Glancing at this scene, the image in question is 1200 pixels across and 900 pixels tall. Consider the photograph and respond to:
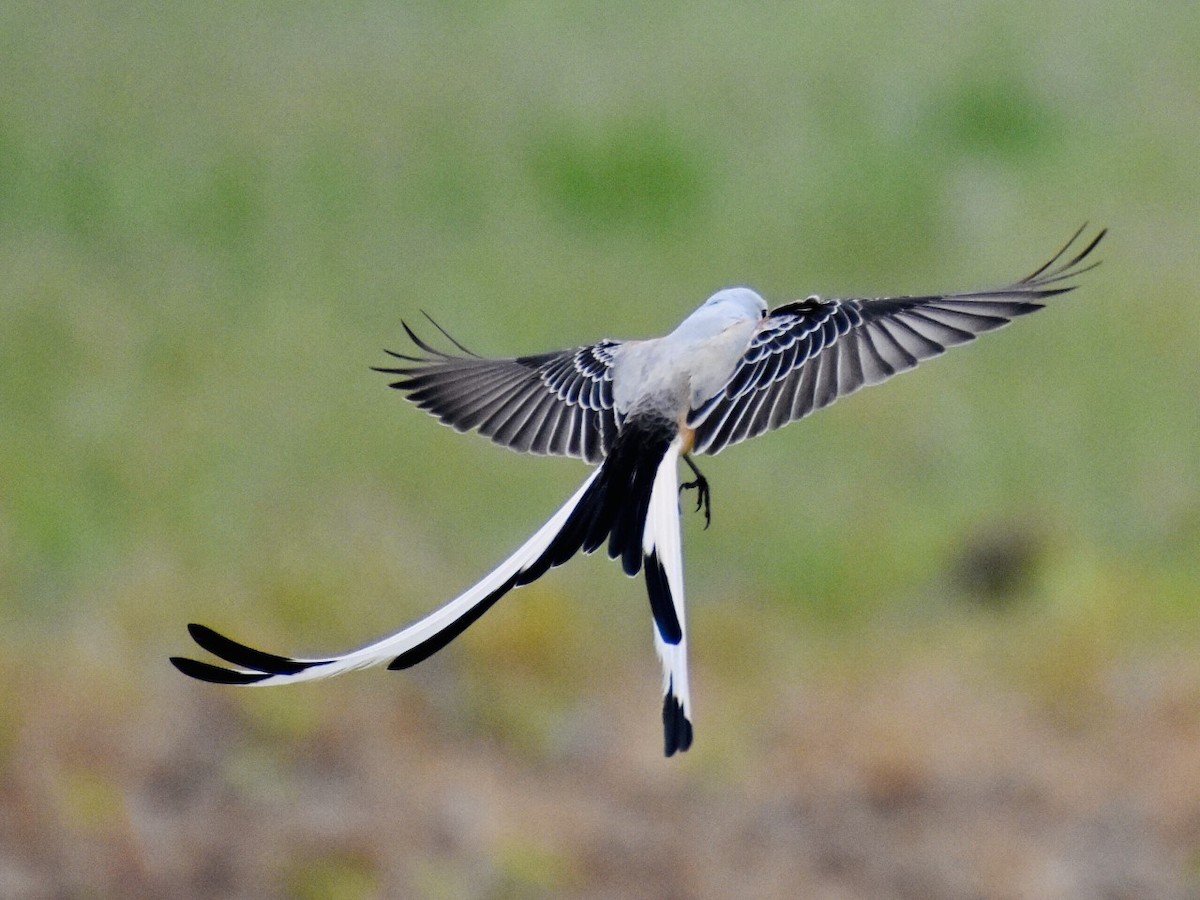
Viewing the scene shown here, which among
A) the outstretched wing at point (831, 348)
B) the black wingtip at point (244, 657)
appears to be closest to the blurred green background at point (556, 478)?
the outstretched wing at point (831, 348)

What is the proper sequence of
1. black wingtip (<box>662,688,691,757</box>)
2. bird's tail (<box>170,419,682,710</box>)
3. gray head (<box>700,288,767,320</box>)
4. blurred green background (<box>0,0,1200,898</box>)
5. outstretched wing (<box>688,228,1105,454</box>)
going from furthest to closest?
1. blurred green background (<box>0,0,1200,898</box>)
2. gray head (<box>700,288,767,320</box>)
3. outstretched wing (<box>688,228,1105,454</box>)
4. bird's tail (<box>170,419,682,710</box>)
5. black wingtip (<box>662,688,691,757</box>)

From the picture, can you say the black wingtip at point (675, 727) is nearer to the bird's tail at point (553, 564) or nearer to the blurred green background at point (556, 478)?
the bird's tail at point (553, 564)

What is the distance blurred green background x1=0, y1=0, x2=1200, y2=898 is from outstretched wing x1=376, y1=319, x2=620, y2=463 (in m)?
4.36

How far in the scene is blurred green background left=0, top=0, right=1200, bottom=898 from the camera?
8.50 m

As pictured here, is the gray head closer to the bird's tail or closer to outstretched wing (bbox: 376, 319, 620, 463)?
outstretched wing (bbox: 376, 319, 620, 463)

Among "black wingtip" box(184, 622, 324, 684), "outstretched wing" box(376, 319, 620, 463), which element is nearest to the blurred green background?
"outstretched wing" box(376, 319, 620, 463)

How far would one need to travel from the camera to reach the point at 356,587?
8734 millimetres

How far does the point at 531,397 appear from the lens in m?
4.06

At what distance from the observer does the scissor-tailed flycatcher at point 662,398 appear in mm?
3188

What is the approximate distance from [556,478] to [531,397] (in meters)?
4.97

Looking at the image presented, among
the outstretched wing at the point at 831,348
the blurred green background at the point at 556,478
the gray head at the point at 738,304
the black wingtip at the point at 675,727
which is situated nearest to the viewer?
the black wingtip at the point at 675,727

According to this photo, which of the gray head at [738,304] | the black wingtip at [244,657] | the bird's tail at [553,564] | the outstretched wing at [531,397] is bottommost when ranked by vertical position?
the black wingtip at [244,657]

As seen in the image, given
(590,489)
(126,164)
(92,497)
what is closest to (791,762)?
(92,497)

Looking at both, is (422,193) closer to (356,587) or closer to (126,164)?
(126,164)
